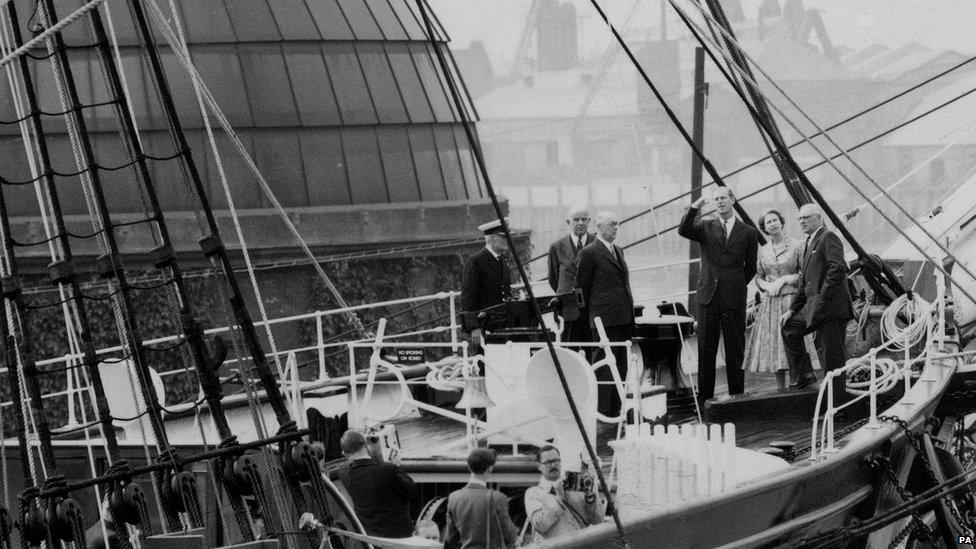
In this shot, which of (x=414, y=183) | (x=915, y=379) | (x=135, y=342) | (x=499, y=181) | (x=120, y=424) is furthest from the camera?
(x=499, y=181)

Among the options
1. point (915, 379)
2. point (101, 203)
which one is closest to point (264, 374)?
point (101, 203)

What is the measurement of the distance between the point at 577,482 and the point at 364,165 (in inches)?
537

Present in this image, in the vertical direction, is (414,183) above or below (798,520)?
above

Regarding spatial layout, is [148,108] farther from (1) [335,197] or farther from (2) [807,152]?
(2) [807,152]

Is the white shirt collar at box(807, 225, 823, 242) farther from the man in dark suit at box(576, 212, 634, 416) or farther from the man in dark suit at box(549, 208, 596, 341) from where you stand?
the man in dark suit at box(549, 208, 596, 341)

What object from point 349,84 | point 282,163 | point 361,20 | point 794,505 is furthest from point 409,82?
point 794,505

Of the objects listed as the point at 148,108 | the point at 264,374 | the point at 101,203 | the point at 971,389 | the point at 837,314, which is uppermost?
the point at 148,108

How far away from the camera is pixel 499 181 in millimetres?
51688

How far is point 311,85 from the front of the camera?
19438 mm

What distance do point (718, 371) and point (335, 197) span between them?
8.02m

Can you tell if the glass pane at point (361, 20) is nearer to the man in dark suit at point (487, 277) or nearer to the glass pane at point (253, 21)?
the glass pane at point (253, 21)

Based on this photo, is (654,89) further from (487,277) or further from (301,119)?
(301,119)

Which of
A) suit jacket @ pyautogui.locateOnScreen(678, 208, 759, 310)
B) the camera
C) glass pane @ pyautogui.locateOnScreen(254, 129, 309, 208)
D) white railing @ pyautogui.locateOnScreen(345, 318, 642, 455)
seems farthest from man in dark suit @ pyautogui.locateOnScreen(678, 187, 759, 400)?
glass pane @ pyautogui.locateOnScreen(254, 129, 309, 208)

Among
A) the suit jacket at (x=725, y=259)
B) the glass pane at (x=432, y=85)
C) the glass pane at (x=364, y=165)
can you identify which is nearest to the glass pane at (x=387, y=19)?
the glass pane at (x=432, y=85)
